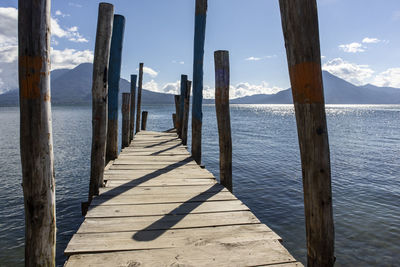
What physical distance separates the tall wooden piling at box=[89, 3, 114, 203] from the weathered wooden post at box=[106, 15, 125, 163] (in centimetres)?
140

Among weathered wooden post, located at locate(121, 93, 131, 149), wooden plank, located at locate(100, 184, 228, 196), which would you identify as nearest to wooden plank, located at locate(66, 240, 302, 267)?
wooden plank, located at locate(100, 184, 228, 196)

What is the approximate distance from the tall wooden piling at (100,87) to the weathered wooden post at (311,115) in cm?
287

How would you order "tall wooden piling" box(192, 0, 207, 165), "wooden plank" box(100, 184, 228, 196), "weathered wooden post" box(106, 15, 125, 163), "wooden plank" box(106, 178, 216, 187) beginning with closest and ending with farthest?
"wooden plank" box(100, 184, 228, 196), "wooden plank" box(106, 178, 216, 187), "weathered wooden post" box(106, 15, 125, 163), "tall wooden piling" box(192, 0, 207, 165)

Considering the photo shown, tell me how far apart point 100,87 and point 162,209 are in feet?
6.96

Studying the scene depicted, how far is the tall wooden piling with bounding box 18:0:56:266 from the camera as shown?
212 centimetres

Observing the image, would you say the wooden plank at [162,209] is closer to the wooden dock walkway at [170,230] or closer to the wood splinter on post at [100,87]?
the wooden dock walkway at [170,230]

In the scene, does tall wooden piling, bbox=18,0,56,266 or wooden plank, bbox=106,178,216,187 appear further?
wooden plank, bbox=106,178,216,187

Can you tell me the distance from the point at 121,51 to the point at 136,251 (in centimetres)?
448

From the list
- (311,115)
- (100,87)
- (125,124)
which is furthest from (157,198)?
(125,124)

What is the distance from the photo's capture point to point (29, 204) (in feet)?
7.27

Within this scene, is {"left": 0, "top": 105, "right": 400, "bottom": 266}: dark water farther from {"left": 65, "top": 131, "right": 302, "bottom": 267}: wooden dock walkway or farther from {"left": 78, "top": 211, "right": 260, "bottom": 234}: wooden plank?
{"left": 78, "top": 211, "right": 260, "bottom": 234}: wooden plank

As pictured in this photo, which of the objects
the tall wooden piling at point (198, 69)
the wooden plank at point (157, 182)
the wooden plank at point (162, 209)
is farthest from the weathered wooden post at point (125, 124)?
the wooden plank at point (162, 209)

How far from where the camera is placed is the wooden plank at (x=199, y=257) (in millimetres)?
2152

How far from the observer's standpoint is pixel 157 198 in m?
3.72
